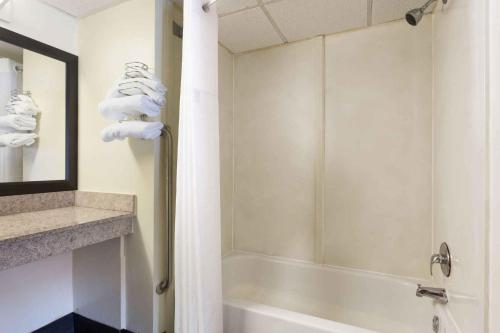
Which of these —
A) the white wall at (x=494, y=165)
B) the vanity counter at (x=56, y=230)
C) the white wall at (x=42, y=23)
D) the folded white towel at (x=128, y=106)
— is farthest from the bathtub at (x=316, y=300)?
the white wall at (x=42, y=23)

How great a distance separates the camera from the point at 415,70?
1.56 m

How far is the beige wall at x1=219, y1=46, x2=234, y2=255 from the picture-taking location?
199 centimetres

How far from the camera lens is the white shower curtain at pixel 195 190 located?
1.05 metres

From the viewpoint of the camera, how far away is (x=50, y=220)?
1154 millimetres

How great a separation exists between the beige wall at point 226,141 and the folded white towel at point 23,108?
1.18 meters

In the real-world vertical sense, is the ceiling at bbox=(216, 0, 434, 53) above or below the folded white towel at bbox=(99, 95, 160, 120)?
above

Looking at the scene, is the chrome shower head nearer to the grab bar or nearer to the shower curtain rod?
the shower curtain rod

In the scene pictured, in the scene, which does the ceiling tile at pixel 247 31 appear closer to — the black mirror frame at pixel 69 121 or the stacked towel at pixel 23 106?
the black mirror frame at pixel 69 121

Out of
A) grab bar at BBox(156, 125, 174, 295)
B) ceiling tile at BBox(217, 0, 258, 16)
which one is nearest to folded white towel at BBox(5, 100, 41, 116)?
grab bar at BBox(156, 125, 174, 295)

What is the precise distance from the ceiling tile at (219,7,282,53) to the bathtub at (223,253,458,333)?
70.1 inches

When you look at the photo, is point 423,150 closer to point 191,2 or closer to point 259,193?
point 259,193

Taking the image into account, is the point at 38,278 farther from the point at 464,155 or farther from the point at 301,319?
the point at 464,155

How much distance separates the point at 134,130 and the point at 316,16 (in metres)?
1.36

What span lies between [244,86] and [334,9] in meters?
0.89
